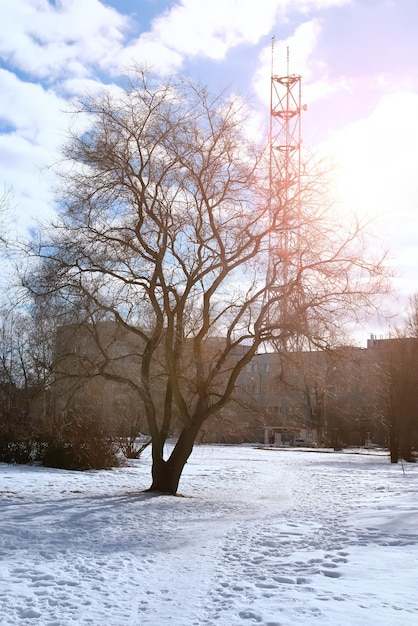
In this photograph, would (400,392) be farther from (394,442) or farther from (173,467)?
(173,467)

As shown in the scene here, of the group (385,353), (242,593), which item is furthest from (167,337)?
(385,353)

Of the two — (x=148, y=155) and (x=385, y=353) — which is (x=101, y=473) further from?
(x=385, y=353)

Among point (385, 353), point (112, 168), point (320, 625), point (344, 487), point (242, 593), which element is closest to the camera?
point (320, 625)

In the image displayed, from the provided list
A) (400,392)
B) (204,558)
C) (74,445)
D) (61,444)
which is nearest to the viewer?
(204,558)

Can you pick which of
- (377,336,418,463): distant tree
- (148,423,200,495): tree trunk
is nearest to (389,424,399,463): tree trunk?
(377,336,418,463): distant tree

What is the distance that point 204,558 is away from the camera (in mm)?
9180

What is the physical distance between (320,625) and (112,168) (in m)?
12.7

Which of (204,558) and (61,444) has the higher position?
(61,444)

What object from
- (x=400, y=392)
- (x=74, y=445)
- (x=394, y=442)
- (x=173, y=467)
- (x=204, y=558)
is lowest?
(x=204, y=558)

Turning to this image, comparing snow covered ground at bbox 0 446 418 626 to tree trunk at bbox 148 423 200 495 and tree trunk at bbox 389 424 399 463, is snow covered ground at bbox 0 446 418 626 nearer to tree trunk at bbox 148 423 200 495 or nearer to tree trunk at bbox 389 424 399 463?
tree trunk at bbox 148 423 200 495

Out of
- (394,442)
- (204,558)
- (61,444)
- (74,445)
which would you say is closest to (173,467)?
(74,445)

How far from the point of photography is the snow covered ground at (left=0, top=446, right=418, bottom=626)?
6344mm

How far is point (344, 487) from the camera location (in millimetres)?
20984

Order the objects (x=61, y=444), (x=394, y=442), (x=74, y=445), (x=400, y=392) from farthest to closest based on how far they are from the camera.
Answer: (x=400, y=392)
(x=394, y=442)
(x=61, y=444)
(x=74, y=445)
